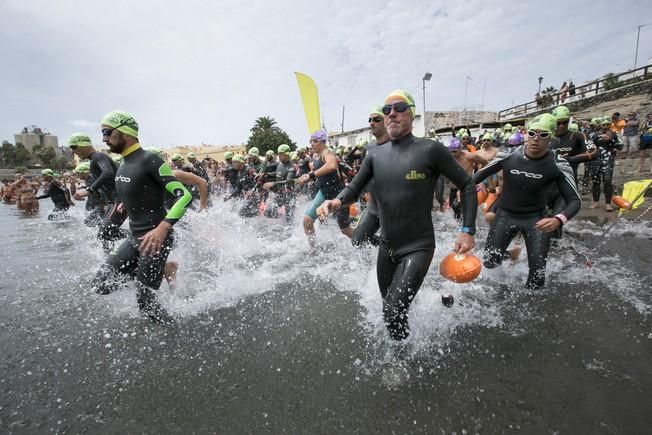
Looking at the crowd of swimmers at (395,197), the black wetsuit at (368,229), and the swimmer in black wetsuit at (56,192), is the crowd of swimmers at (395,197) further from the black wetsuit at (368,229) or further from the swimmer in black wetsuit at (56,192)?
the swimmer in black wetsuit at (56,192)

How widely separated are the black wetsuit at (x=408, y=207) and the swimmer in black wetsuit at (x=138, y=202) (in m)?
1.87

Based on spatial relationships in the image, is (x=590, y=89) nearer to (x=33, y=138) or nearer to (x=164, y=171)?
(x=164, y=171)

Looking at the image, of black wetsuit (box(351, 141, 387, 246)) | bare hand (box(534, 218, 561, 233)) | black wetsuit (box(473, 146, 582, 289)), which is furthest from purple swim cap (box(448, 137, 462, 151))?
bare hand (box(534, 218, 561, 233))

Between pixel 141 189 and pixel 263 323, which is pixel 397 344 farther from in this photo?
→ pixel 141 189

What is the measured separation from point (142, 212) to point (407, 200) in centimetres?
254

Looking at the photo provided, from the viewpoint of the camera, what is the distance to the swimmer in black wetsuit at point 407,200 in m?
2.56

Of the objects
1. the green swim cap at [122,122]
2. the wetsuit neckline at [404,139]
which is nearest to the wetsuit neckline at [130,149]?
the green swim cap at [122,122]

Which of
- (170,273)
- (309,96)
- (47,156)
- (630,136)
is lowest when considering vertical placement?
(630,136)

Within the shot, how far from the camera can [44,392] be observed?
2523mm

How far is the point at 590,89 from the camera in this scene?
22828 mm

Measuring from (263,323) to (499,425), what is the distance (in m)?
2.29

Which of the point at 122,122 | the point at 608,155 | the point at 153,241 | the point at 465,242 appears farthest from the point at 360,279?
the point at 608,155

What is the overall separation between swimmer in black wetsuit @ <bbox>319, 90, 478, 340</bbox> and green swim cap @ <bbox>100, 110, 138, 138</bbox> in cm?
241

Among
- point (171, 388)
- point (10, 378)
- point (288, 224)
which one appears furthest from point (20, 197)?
point (171, 388)
